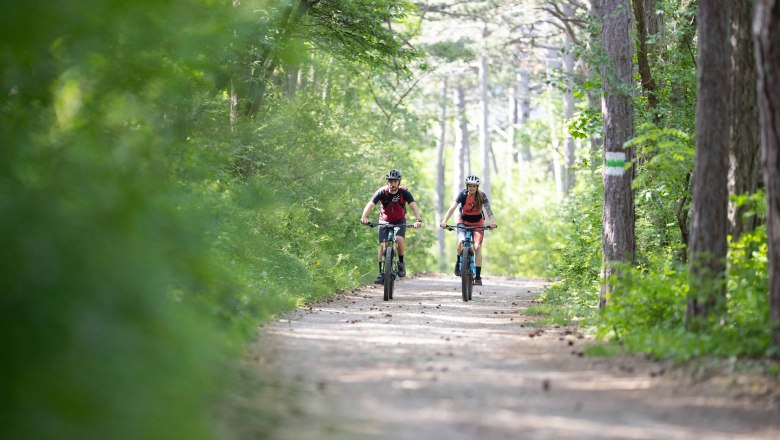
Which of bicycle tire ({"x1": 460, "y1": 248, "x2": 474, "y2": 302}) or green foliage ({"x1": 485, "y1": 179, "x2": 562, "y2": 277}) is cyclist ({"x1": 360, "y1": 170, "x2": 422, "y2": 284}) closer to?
bicycle tire ({"x1": 460, "y1": 248, "x2": 474, "y2": 302})

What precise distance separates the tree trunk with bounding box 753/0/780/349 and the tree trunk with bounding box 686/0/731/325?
53.1 inches

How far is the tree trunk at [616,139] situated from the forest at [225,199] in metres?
0.03

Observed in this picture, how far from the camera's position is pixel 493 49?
128 ft

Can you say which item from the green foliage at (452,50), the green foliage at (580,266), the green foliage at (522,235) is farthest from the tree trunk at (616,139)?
the green foliage at (522,235)

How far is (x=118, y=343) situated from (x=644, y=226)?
12.8 meters

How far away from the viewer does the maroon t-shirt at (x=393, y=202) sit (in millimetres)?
18016

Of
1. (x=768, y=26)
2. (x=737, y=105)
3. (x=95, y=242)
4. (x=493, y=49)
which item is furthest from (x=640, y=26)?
(x=493, y=49)

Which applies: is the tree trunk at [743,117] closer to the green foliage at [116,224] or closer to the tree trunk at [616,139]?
the tree trunk at [616,139]

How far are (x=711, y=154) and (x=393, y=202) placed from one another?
341 inches

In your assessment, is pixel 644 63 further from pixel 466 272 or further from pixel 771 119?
pixel 771 119

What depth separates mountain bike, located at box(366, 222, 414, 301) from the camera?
17.6 meters

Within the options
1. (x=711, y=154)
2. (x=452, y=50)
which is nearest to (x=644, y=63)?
(x=711, y=154)

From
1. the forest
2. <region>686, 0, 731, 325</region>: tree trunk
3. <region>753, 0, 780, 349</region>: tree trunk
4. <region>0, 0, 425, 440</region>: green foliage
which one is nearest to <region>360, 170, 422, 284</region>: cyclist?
the forest

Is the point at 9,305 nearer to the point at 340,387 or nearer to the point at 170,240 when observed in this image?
the point at 170,240
